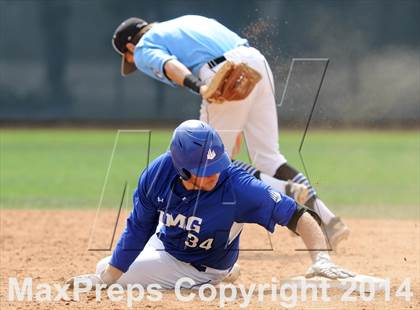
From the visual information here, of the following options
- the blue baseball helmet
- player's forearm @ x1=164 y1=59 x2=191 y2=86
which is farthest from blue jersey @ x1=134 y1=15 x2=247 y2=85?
the blue baseball helmet

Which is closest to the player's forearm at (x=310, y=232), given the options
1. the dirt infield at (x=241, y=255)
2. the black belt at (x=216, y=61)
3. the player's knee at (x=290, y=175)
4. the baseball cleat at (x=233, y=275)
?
the dirt infield at (x=241, y=255)

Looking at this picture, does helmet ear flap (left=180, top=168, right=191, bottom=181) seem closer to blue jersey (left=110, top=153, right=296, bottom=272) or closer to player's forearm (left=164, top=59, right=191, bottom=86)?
blue jersey (left=110, top=153, right=296, bottom=272)

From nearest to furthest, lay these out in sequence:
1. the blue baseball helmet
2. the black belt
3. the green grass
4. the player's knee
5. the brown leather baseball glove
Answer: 1. the blue baseball helmet
2. the brown leather baseball glove
3. the black belt
4. the player's knee
5. the green grass

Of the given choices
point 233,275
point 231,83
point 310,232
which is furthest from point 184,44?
point 310,232

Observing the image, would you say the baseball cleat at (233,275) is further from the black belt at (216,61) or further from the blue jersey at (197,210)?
the black belt at (216,61)

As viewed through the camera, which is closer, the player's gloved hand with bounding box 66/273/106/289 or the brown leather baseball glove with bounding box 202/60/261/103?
the player's gloved hand with bounding box 66/273/106/289

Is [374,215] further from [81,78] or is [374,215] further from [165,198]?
[81,78]

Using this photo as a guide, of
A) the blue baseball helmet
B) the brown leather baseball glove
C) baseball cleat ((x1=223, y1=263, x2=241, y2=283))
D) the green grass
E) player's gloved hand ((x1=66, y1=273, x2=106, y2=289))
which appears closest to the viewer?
the blue baseball helmet

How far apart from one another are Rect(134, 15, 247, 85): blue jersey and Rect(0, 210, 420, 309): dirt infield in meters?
1.35

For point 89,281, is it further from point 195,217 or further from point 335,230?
point 335,230

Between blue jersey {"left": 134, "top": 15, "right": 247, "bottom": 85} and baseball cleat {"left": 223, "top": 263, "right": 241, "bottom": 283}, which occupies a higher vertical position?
blue jersey {"left": 134, "top": 15, "right": 247, "bottom": 85}

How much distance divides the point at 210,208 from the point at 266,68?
1652 mm

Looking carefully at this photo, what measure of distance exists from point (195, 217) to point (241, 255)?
208cm

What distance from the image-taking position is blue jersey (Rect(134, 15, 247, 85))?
5.70 meters
